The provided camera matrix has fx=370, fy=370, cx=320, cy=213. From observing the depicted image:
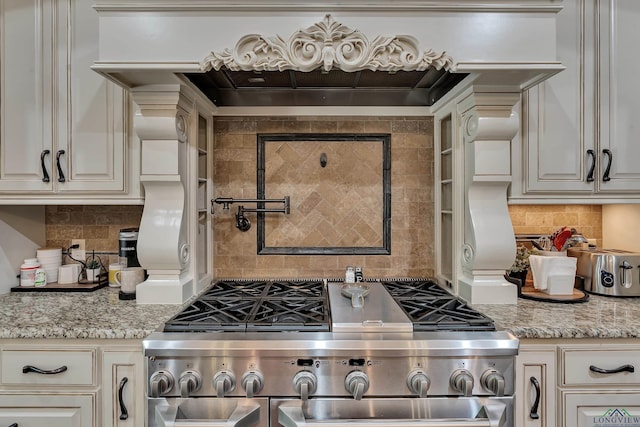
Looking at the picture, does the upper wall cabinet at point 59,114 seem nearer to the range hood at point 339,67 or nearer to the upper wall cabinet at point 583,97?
the range hood at point 339,67

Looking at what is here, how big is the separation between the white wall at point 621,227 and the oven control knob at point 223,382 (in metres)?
2.07

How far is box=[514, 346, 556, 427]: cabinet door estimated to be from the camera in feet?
4.43

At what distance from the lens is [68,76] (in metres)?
1.73

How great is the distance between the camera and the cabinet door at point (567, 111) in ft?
5.56

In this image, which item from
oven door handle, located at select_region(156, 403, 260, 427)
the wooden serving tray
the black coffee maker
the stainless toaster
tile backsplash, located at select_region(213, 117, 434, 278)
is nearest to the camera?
oven door handle, located at select_region(156, 403, 260, 427)

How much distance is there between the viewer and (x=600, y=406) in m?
1.35

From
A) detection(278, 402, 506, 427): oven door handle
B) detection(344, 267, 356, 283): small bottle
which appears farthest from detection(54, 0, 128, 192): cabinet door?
detection(278, 402, 506, 427): oven door handle

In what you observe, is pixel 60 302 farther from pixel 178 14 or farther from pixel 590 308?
pixel 590 308

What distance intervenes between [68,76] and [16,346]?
1193 millimetres

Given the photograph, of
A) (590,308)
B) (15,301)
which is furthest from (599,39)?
(15,301)

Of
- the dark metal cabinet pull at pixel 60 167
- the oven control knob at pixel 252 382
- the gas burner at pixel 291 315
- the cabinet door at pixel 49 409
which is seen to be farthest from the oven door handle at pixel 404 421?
the dark metal cabinet pull at pixel 60 167

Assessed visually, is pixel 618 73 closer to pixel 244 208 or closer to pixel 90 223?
pixel 244 208

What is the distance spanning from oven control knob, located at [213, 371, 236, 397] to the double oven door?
0.05m

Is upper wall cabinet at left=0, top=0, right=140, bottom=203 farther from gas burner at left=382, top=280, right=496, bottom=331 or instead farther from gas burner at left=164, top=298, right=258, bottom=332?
gas burner at left=382, top=280, right=496, bottom=331
